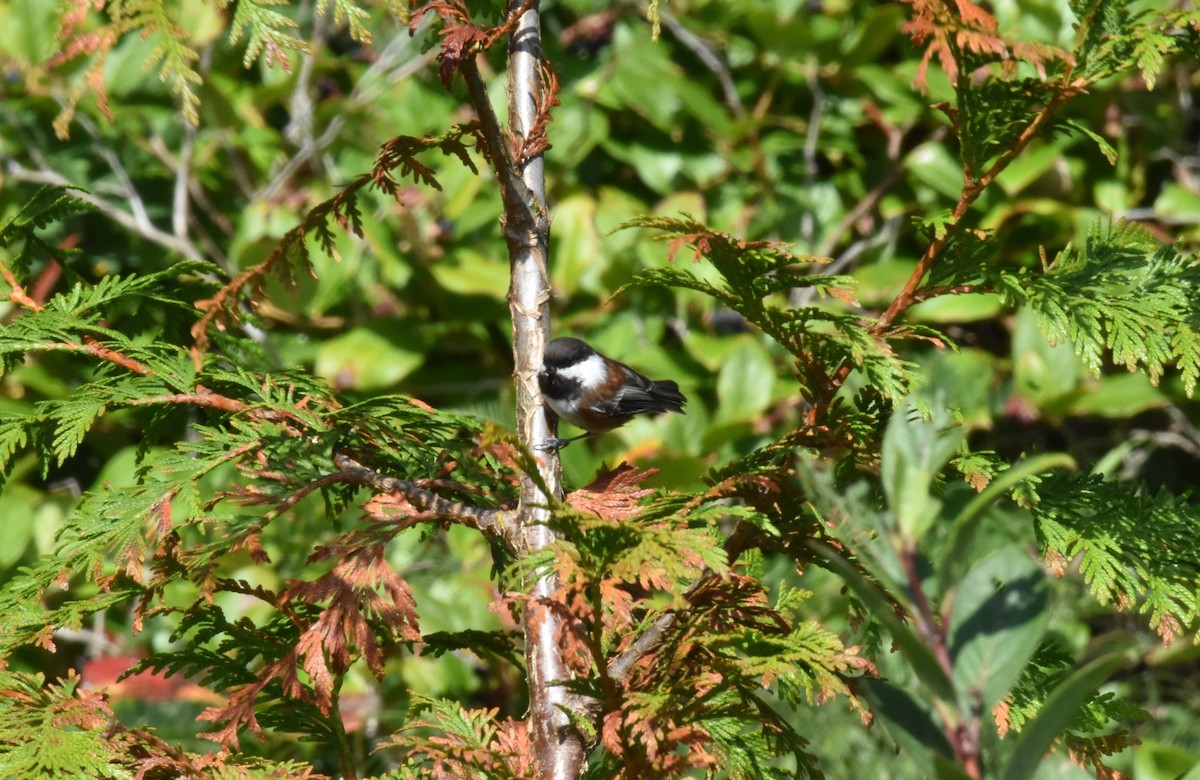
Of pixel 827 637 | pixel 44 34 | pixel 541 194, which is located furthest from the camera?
pixel 44 34

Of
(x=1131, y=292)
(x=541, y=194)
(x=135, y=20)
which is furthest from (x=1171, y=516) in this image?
(x=135, y=20)

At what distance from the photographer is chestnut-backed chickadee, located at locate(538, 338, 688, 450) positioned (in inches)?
73.6

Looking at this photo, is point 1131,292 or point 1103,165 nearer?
point 1131,292

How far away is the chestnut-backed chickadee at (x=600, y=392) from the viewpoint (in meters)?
1.87

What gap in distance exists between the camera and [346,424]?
1050 mm

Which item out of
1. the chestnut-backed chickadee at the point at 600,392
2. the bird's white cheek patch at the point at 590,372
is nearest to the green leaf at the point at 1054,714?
the chestnut-backed chickadee at the point at 600,392

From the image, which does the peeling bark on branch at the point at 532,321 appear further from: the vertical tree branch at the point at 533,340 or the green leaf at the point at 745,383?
the green leaf at the point at 745,383

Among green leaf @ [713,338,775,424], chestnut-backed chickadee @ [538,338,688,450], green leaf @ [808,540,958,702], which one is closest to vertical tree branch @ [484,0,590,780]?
green leaf @ [808,540,958,702]

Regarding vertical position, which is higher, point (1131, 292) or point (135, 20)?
point (135, 20)

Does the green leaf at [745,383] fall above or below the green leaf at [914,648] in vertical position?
above

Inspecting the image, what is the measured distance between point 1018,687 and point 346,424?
66 cm

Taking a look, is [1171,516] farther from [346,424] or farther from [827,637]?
[346,424]

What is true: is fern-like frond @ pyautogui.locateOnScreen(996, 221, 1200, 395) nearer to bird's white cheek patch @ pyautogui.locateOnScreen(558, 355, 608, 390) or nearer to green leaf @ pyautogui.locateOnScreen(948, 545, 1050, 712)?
green leaf @ pyautogui.locateOnScreen(948, 545, 1050, 712)

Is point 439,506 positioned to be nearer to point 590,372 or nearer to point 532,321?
point 532,321
